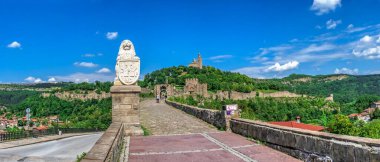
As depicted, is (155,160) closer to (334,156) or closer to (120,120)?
(334,156)

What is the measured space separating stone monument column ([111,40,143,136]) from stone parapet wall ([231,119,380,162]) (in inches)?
145

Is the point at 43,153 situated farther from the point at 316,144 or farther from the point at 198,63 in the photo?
the point at 198,63

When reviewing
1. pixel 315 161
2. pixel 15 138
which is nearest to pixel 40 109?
pixel 15 138

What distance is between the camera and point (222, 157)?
22.1ft

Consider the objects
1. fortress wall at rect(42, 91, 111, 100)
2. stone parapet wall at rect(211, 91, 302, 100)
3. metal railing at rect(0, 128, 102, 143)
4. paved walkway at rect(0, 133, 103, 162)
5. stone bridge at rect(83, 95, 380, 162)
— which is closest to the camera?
stone bridge at rect(83, 95, 380, 162)

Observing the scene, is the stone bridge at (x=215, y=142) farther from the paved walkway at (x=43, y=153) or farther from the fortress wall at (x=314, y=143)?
the paved walkway at (x=43, y=153)

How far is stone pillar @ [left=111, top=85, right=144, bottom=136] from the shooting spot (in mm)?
10453

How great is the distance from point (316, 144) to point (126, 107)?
20.3ft

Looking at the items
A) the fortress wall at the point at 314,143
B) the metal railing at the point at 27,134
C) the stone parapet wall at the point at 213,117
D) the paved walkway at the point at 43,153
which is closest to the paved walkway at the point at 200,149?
the fortress wall at the point at 314,143

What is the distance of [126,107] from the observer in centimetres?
1061

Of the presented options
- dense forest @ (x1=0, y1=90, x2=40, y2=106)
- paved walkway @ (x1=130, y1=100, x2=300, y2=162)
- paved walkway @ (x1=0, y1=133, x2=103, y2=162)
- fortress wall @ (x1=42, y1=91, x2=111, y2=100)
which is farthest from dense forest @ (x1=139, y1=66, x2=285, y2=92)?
dense forest @ (x1=0, y1=90, x2=40, y2=106)

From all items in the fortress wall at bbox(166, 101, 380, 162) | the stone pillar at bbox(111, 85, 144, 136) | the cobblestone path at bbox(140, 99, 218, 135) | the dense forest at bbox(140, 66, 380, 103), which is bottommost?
the cobblestone path at bbox(140, 99, 218, 135)

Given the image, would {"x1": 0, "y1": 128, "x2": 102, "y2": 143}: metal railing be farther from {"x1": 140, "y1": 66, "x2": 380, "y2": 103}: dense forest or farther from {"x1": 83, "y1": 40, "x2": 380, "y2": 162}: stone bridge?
{"x1": 140, "y1": 66, "x2": 380, "y2": 103}: dense forest

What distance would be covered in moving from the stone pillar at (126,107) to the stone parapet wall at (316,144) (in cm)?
361
